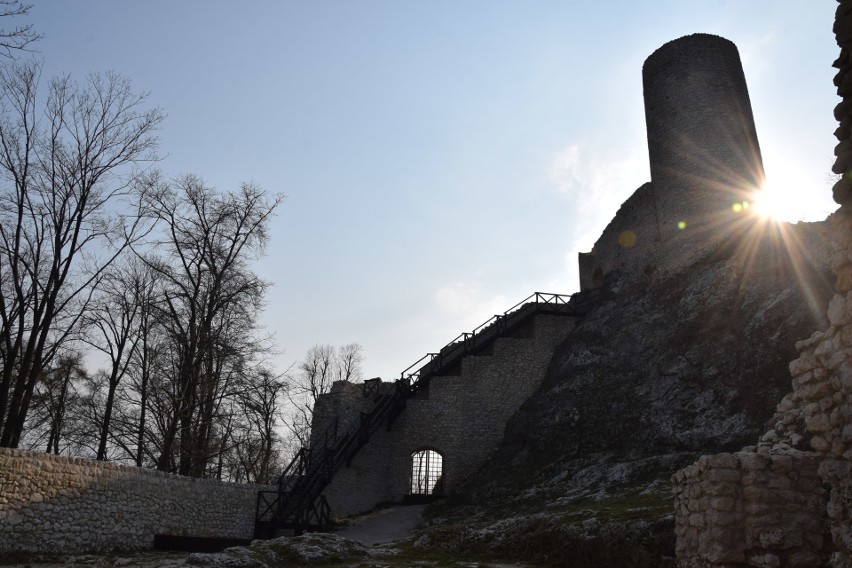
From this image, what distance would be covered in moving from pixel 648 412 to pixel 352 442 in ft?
28.5

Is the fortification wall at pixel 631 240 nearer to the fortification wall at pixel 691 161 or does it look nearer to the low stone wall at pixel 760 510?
the fortification wall at pixel 691 161

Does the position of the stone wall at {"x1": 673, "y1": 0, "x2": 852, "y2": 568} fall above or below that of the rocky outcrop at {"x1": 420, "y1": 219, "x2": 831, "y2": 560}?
below

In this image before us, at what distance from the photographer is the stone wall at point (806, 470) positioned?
4.92 meters

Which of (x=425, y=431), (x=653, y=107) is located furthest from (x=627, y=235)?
(x=425, y=431)

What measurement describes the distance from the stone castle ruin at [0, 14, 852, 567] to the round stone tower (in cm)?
6

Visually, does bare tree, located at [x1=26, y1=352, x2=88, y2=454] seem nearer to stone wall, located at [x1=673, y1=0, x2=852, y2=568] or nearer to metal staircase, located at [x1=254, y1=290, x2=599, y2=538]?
metal staircase, located at [x1=254, y1=290, x2=599, y2=538]

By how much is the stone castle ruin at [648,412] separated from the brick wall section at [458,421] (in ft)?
0.16

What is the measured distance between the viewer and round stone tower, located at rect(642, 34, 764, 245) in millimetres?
21891

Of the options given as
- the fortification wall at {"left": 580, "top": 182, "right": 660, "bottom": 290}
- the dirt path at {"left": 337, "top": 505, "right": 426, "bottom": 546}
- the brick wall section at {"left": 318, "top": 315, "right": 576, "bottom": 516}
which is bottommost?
the dirt path at {"left": 337, "top": 505, "right": 426, "bottom": 546}

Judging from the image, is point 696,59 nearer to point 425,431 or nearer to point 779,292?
point 779,292

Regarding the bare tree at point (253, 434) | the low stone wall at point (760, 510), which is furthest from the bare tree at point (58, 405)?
the low stone wall at point (760, 510)

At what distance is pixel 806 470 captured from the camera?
18.0 ft

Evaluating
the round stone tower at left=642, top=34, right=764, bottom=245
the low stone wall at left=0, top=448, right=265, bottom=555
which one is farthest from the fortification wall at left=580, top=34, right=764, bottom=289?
the low stone wall at left=0, top=448, right=265, bottom=555

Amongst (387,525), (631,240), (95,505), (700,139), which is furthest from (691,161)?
(95,505)
